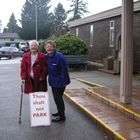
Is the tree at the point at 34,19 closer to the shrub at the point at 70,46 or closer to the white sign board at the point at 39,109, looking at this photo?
the shrub at the point at 70,46

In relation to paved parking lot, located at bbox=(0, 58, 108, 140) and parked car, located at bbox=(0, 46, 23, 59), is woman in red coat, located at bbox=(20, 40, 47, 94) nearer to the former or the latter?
paved parking lot, located at bbox=(0, 58, 108, 140)

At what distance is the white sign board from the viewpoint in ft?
24.2

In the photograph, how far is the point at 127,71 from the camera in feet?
28.0

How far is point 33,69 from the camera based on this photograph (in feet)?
25.2

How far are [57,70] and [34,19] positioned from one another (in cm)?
7174

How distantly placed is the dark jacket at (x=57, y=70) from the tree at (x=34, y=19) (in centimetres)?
6789

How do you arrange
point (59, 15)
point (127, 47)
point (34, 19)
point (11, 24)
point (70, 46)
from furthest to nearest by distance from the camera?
point (11, 24) < point (59, 15) < point (34, 19) < point (70, 46) < point (127, 47)

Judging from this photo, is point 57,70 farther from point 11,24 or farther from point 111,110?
point 11,24

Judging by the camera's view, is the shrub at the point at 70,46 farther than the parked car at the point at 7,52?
No

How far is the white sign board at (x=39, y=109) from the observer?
7.38 m

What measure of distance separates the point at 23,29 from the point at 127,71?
70.6m

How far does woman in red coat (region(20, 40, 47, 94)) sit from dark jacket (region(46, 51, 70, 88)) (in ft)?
0.56

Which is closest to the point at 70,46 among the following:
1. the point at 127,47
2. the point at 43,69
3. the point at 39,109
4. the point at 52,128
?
the point at 127,47

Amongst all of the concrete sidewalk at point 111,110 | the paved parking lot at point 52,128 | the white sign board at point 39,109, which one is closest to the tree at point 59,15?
the concrete sidewalk at point 111,110
